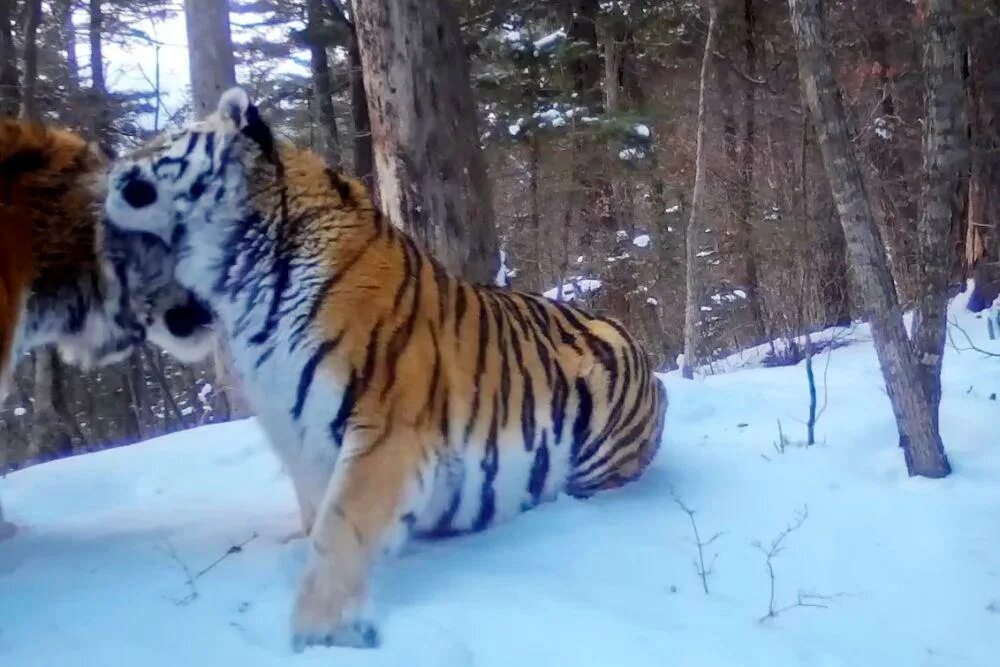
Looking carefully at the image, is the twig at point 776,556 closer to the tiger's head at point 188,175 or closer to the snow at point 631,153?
the tiger's head at point 188,175

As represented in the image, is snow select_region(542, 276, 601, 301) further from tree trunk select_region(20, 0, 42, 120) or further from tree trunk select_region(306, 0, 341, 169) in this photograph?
tree trunk select_region(20, 0, 42, 120)

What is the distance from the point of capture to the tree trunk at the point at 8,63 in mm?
10656

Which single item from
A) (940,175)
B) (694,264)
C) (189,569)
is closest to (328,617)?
(189,569)

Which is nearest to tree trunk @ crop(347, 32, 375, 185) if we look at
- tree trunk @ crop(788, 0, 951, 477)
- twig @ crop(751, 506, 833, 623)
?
tree trunk @ crop(788, 0, 951, 477)

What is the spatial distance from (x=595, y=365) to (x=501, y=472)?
2.31 ft

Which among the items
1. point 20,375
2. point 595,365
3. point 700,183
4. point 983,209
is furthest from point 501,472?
point 20,375

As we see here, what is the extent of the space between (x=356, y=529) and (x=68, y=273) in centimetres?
134

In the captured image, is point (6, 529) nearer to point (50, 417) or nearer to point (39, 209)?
point (39, 209)

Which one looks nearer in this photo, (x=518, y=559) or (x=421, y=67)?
(x=518, y=559)

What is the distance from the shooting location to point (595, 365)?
152 inches

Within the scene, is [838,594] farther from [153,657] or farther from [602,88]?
[602,88]

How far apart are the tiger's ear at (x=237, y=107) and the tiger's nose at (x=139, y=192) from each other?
0.32m

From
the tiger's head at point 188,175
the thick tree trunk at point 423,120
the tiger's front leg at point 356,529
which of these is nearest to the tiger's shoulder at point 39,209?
the tiger's head at point 188,175

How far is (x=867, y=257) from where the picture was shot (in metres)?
3.99
